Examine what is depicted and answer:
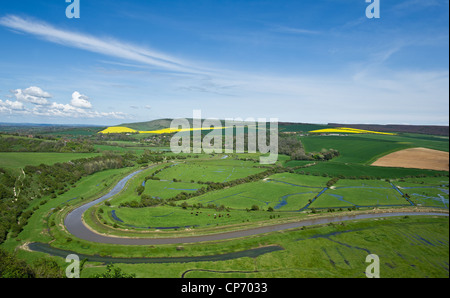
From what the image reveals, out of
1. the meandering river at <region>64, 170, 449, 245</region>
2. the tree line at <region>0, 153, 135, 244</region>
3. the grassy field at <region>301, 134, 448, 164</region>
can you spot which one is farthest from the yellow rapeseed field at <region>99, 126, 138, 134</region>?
the meandering river at <region>64, 170, 449, 245</region>

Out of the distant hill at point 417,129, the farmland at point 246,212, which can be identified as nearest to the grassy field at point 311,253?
the farmland at point 246,212

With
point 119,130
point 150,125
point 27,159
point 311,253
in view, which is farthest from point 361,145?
point 150,125

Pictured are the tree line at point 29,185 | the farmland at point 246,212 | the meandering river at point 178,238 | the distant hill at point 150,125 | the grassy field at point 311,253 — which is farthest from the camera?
the distant hill at point 150,125

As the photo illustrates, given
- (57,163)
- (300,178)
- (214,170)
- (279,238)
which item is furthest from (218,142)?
(279,238)

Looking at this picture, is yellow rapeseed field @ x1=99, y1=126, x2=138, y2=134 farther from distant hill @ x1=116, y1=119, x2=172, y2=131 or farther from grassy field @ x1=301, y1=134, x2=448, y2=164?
grassy field @ x1=301, y1=134, x2=448, y2=164

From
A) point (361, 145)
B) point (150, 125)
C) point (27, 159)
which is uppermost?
point (150, 125)

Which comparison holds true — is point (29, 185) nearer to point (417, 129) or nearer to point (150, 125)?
point (417, 129)

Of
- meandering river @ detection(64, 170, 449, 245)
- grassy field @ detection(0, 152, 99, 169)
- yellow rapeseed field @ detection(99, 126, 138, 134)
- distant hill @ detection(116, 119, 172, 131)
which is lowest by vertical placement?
meandering river @ detection(64, 170, 449, 245)

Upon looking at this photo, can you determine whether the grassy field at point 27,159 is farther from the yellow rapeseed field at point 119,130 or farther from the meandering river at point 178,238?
the yellow rapeseed field at point 119,130
